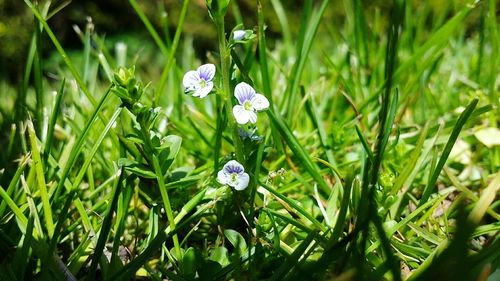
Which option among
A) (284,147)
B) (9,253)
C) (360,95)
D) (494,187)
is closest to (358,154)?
(284,147)

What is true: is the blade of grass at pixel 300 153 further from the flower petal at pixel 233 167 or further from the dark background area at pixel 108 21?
the dark background area at pixel 108 21

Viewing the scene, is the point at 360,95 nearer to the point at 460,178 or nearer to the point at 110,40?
the point at 460,178

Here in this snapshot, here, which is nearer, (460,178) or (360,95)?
(460,178)

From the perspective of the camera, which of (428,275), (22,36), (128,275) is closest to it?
(428,275)

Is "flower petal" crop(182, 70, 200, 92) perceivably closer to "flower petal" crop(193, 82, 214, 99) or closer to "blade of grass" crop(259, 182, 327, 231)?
"flower petal" crop(193, 82, 214, 99)

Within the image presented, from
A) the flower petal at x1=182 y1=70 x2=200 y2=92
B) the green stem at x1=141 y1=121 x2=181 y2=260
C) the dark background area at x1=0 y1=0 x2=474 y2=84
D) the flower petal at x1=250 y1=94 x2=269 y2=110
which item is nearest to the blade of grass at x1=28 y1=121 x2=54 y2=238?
the green stem at x1=141 y1=121 x2=181 y2=260

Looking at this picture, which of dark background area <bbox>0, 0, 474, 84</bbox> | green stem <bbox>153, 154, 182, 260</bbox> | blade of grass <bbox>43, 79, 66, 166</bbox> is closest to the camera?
green stem <bbox>153, 154, 182, 260</bbox>
